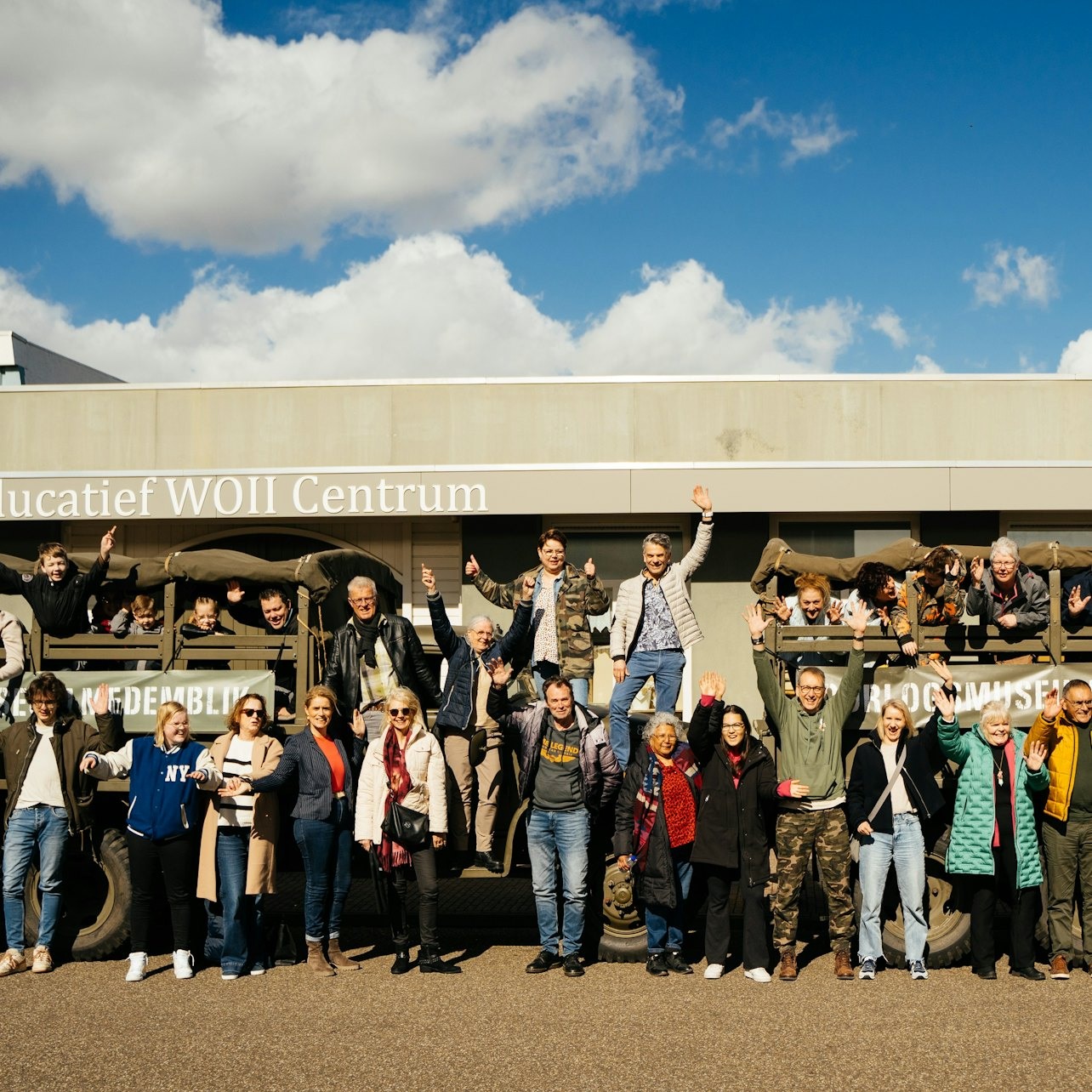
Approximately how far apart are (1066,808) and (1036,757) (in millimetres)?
364

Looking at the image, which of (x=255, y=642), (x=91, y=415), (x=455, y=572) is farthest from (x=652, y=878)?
(x=91, y=415)

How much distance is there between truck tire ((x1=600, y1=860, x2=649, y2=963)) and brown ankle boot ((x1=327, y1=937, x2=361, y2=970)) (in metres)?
1.54

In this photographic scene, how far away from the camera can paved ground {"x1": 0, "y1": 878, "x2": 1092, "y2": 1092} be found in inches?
209

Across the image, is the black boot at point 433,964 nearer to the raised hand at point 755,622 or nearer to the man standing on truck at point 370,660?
the man standing on truck at point 370,660

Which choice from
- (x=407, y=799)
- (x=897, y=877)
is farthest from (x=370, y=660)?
(x=897, y=877)

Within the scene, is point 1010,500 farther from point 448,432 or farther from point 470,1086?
point 470,1086

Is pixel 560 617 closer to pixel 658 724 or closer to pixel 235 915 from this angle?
pixel 658 724

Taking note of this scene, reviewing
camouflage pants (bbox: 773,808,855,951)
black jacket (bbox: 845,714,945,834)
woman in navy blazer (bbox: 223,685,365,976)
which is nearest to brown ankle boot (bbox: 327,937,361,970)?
woman in navy blazer (bbox: 223,685,365,976)

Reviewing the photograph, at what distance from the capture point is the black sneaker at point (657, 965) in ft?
22.9

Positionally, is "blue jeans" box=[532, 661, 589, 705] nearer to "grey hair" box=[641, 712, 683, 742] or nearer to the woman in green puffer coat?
"grey hair" box=[641, 712, 683, 742]

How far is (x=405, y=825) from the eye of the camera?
6953 millimetres

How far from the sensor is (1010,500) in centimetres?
1391

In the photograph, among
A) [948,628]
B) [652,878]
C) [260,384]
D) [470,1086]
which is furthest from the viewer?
[260,384]

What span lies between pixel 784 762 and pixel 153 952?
4.25 metres
